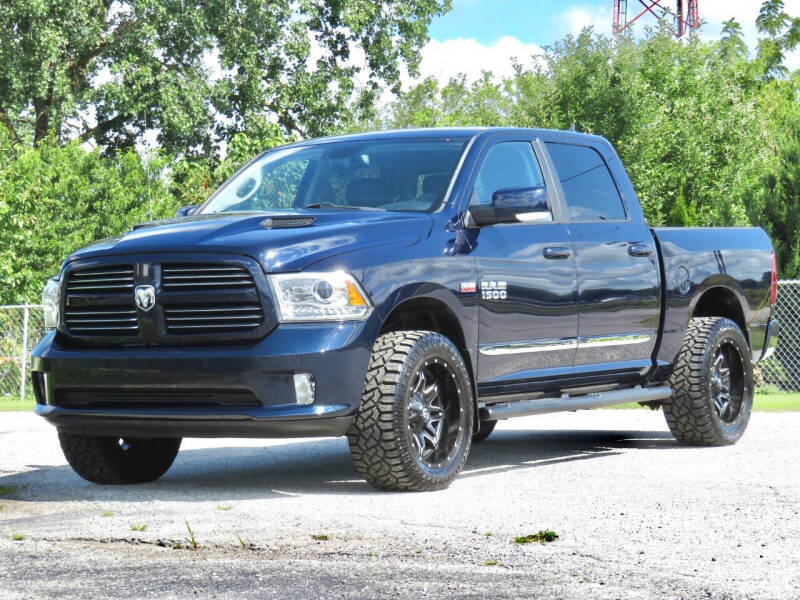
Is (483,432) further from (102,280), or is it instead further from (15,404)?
(15,404)

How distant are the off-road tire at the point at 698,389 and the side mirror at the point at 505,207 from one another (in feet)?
8.14

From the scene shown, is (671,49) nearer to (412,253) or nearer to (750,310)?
(750,310)

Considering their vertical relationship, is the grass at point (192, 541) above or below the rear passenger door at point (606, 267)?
below

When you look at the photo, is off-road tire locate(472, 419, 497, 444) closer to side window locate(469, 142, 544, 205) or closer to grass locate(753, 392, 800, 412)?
side window locate(469, 142, 544, 205)

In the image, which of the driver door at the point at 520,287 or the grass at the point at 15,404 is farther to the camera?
the grass at the point at 15,404

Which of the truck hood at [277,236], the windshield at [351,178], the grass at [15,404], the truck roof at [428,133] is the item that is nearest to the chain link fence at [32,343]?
the grass at [15,404]

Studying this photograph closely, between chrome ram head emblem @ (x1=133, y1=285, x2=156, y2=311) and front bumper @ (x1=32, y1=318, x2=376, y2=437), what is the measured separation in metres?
0.23

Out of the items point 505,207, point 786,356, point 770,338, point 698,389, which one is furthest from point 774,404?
point 505,207

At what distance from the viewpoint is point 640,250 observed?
9109 millimetres

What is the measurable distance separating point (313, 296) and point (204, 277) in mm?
592

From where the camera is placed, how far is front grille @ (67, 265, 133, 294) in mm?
7082

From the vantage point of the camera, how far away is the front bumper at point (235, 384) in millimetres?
6660

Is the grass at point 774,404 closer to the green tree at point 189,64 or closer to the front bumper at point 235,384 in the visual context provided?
the front bumper at point 235,384

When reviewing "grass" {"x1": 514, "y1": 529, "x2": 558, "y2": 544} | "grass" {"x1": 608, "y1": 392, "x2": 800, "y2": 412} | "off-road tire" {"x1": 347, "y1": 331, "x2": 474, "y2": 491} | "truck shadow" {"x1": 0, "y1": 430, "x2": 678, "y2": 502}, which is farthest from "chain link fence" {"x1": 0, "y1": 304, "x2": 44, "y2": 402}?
"grass" {"x1": 514, "y1": 529, "x2": 558, "y2": 544}
